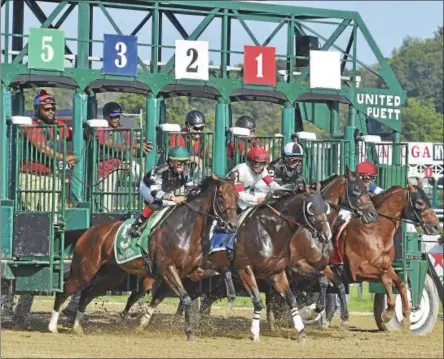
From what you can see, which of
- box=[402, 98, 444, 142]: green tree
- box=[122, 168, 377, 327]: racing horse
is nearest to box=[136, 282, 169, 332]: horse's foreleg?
box=[122, 168, 377, 327]: racing horse

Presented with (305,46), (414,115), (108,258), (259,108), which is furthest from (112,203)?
(259,108)

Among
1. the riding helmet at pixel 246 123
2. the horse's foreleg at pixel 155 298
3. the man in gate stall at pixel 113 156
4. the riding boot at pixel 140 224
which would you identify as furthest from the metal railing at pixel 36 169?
the riding helmet at pixel 246 123

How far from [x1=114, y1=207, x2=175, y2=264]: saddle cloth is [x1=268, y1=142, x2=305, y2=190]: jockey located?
5.96ft

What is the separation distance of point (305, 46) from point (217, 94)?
→ 2.09 meters

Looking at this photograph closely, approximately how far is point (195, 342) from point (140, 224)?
1523mm

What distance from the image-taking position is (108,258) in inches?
597

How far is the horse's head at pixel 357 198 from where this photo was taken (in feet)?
51.8

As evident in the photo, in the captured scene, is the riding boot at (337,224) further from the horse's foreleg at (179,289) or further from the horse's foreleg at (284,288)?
the horse's foreleg at (179,289)

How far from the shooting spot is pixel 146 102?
651 inches

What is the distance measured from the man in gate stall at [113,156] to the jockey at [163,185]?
865 millimetres

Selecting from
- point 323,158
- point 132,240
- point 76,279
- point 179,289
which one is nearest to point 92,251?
point 76,279

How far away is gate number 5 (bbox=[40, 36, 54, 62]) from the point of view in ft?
52.5

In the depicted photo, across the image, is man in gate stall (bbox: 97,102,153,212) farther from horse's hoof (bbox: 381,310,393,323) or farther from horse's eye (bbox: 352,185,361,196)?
horse's hoof (bbox: 381,310,393,323)

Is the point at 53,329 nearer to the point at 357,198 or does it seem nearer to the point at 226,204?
the point at 226,204
